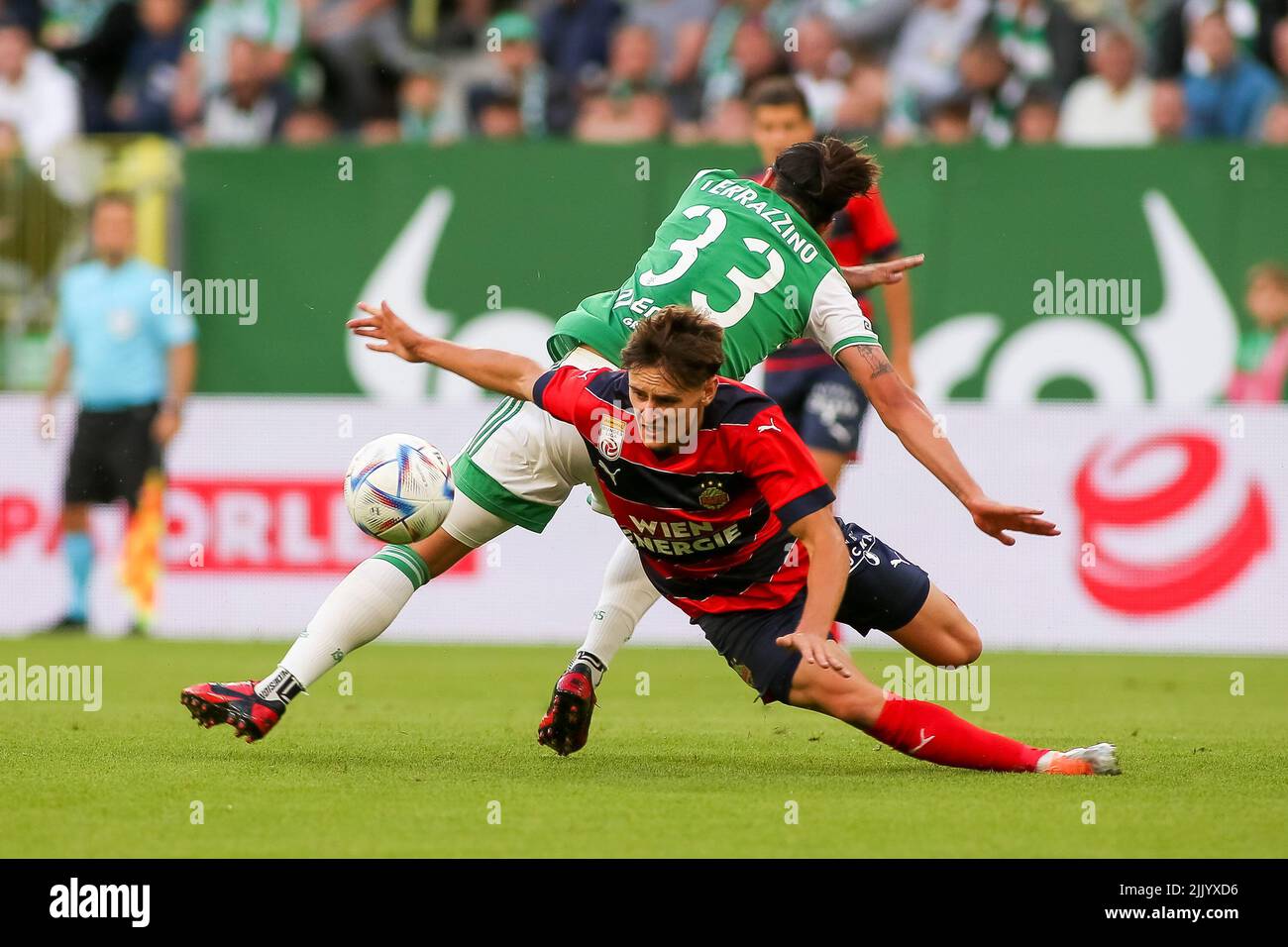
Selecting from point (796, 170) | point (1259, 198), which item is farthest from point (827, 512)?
point (1259, 198)

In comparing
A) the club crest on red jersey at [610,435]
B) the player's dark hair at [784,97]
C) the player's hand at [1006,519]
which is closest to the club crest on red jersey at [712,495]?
the club crest on red jersey at [610,435]

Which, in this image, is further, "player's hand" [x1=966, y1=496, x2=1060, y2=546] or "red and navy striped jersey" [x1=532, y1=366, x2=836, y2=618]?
"red and navy striped jersey" [x1=532, y1=366, x2=836, y2=618]

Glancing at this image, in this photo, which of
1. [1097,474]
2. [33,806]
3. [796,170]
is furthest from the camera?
[1097,474]

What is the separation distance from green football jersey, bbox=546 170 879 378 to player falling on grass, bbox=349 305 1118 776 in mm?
375

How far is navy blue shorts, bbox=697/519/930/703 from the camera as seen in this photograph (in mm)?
6145

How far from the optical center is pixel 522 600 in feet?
37.9

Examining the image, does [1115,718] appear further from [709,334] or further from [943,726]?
[709,334]

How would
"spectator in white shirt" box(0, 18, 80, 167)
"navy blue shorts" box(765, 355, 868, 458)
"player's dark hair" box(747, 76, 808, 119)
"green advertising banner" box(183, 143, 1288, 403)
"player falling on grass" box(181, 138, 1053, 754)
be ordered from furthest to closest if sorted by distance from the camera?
"spectator in white shirt" box(0, 18, 80, 167)
"green advertising banner" box(183, 143, 1288, 403)
"navy blue shorts" box(765, 355, 868, 458)
"player's dark hair" box(747, 76, 808, 119)
"player falling on grass" box(181, 138, 1053, 754)

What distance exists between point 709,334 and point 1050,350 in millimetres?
6490

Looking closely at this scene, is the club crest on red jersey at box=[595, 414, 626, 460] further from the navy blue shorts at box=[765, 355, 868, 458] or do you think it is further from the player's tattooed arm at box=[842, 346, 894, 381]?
the navy blue shorts at box=[765, 355, 868, 458]

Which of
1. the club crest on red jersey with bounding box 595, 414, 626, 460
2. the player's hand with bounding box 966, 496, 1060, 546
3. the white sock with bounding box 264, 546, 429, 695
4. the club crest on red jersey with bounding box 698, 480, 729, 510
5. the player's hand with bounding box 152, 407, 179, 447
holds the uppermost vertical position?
the player's hand with bounding box 152, 407, 179, 447

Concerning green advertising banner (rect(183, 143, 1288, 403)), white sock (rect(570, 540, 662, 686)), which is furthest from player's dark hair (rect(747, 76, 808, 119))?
green advertising banner (rect(183, 143, 1288, 403))

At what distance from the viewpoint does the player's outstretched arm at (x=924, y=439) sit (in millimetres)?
5898

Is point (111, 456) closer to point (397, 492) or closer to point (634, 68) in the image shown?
point (634, 68)
